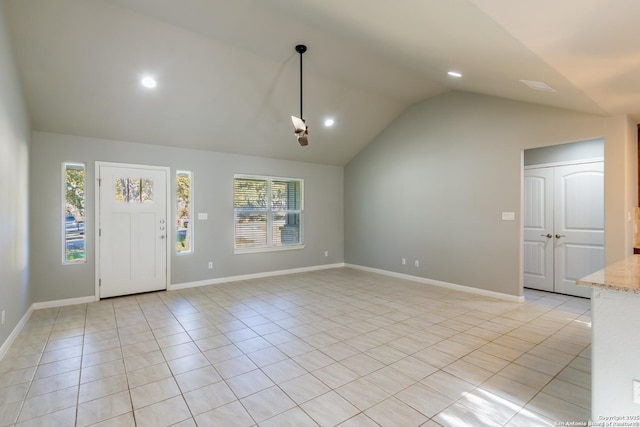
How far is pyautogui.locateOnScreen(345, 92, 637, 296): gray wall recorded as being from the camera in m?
3.76

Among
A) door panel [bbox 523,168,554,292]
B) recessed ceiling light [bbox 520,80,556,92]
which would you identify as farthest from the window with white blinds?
recessed ceiling light [bbox 520,80,556,92]

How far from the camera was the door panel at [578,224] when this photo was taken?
4555 millimetres

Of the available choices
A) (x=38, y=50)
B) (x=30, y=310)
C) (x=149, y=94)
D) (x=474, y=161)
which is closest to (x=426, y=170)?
(x=474, y=161)

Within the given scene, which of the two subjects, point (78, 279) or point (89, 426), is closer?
point (89, 426)

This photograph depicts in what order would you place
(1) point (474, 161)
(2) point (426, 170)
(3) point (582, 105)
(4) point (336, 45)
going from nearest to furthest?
(3) point (582, 105)
(4) point (336, 45)
(1) point (474, 161)
(2) point (426, 170)

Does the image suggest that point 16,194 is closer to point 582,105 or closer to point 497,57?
point 497,57

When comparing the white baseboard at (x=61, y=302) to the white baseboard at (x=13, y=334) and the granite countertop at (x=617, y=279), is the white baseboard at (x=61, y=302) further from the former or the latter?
the granite countertop at (x=617, y=279)

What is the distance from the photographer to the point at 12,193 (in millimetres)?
3201

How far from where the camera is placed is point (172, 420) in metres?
1.96

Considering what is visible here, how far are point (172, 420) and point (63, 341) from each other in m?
2.11

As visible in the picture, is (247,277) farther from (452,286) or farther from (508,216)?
(508,216)

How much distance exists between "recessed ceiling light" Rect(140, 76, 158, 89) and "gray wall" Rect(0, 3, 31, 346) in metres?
1.19

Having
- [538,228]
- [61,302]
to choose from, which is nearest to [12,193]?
[61,302]

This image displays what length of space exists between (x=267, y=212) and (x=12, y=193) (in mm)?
3945
